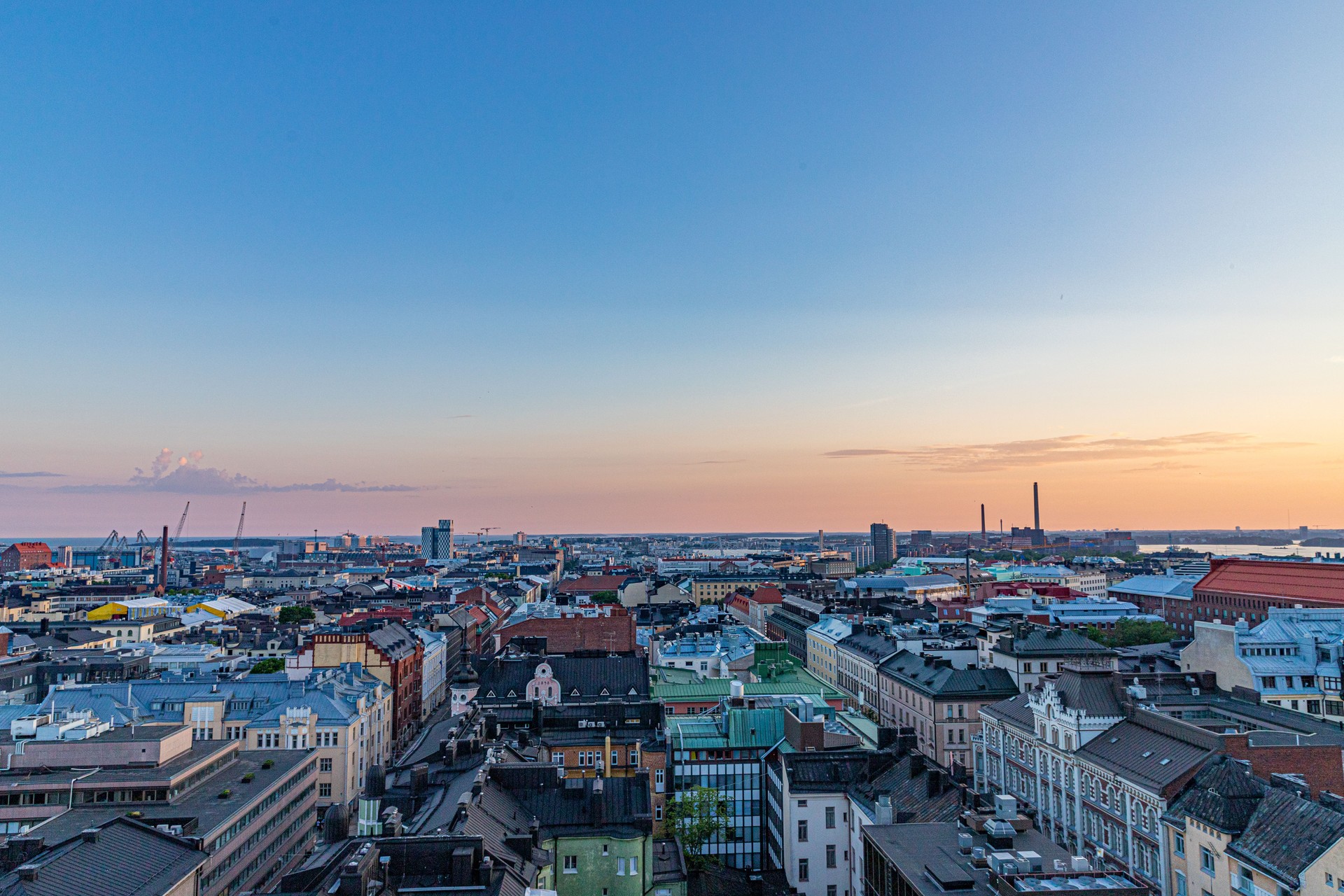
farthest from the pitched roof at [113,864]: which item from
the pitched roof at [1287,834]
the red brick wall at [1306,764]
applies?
the red brick wall at [1306,764]

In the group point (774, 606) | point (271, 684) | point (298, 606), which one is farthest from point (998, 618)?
point (298, 606)

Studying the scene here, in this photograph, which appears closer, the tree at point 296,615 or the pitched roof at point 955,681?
the pitched roof at point 955,681

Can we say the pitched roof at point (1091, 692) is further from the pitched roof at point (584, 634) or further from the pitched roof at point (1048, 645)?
the pitched roof at point (584, 634)

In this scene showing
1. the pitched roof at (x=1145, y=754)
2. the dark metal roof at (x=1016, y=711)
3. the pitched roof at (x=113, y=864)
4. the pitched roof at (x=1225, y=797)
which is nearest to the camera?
the pitched roof at (x=113, y=864)

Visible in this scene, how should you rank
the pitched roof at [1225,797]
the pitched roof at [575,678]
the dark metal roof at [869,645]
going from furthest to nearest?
1. the dark metal roof at [869,645]
2. the pitched roof at [575,678]
3. the pitched roof at [1225,797]

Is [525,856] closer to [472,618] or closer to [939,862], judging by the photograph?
[939,862]

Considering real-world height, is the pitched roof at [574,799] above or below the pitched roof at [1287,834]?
below

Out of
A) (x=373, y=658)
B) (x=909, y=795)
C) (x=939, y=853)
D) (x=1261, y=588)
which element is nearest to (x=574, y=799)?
(x=909, y=795)
